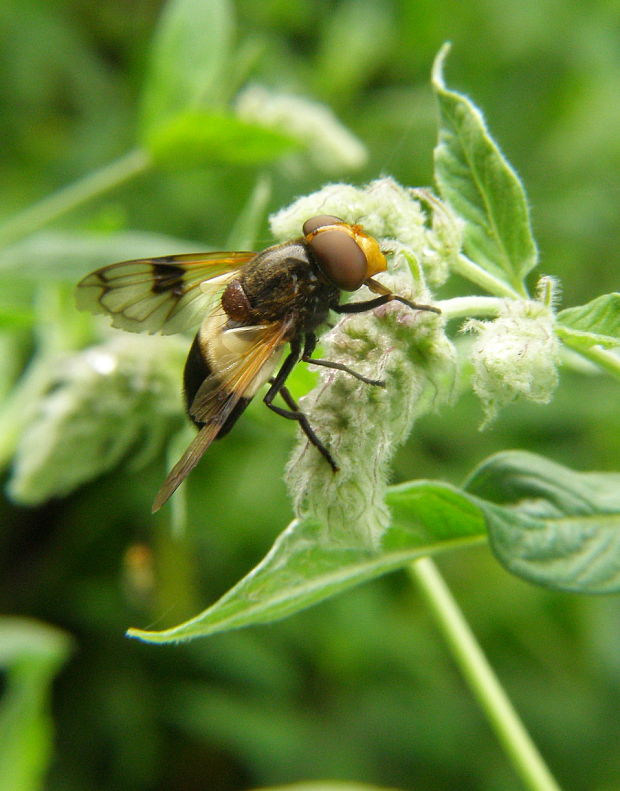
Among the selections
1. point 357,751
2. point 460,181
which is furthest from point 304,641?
point 460,181

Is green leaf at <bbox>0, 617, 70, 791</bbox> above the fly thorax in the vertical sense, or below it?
below

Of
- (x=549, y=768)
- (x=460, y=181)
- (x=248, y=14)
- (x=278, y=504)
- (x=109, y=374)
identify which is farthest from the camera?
(x=248, y=14)

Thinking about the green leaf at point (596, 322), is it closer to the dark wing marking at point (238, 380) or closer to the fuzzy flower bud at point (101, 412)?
the dark wing marking at point (238, 380)

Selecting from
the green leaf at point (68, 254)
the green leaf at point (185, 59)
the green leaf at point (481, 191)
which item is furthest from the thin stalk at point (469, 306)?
the green leaf at point (185, 59)

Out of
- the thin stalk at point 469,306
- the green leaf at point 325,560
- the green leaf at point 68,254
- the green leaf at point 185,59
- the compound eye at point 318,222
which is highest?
the green leaf at point 185,59

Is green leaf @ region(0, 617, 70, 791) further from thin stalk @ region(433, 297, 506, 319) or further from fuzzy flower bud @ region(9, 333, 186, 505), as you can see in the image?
thin stalk @ region(433, 297, 506, 319)

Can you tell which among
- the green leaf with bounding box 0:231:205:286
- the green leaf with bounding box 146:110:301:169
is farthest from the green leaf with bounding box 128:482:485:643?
the green leaf with bounding box 146:110:301:169

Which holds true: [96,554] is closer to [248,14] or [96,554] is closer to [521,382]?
[248,14]
